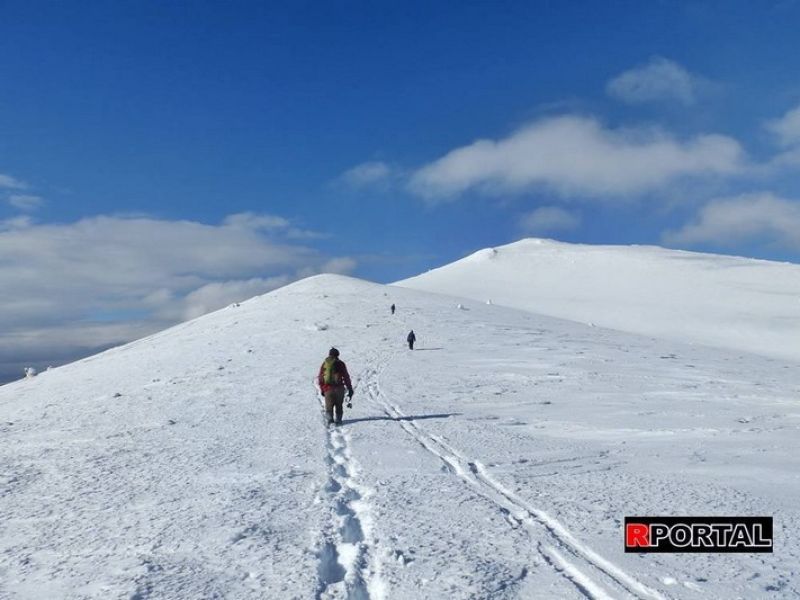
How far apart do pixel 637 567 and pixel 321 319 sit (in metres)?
39.5

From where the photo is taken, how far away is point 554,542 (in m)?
6.25

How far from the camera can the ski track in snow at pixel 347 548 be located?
207 inches

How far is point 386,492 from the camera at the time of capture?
8180 mm

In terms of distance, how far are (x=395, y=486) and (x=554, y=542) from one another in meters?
2.83

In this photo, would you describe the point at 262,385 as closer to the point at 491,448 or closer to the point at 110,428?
the point at 110,428

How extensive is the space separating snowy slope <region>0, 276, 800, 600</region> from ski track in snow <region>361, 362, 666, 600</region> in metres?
0.03

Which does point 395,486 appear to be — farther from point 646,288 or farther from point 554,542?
point 646,288

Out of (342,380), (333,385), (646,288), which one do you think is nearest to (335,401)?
(333,385)

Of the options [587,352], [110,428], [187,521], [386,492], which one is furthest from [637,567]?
[587,352]

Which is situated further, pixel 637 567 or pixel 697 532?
pixel 697 532

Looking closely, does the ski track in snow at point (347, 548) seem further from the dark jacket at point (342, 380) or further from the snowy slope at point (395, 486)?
the dark jacket at point (342, 380)

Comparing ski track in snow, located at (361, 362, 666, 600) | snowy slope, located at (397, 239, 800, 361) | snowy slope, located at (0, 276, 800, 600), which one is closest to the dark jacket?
snowy slope, located at (0, 276, 800, 600)

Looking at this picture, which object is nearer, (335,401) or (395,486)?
(395,486)

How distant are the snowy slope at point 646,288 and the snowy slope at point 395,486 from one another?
40.2 metres
